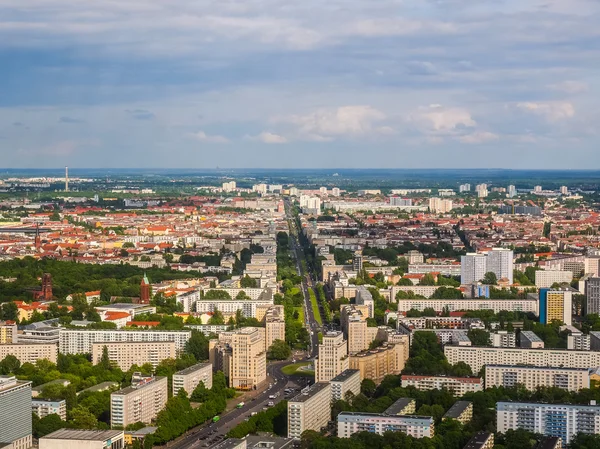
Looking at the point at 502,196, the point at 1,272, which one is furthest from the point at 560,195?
the point at 1,272

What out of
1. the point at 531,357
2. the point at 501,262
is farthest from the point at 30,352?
the point at 501,262

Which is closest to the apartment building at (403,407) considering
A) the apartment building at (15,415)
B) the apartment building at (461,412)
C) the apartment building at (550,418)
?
the apartment building at (461,412)

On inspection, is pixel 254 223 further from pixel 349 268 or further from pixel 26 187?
pixel 26 187

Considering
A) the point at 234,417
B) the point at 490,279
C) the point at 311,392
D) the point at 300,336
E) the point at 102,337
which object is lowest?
the point at 234,417

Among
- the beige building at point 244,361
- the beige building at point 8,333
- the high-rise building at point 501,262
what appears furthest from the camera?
the high-rise building at point 501,262

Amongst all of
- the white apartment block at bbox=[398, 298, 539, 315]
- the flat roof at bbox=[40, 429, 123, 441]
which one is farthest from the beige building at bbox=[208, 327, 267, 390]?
the white apartment block at bbox=[398, 298, 539, 315]

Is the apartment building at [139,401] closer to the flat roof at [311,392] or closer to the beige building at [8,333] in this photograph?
the flat roof at [311,392]

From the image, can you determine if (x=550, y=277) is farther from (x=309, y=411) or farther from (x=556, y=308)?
(x=309, y=411)
